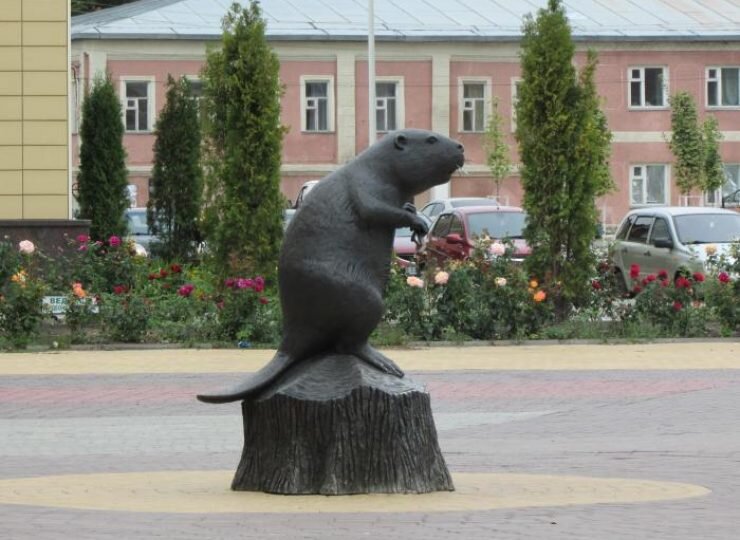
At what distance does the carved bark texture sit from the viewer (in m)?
9.34

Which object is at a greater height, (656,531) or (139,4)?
(139,4)

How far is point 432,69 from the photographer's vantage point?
53.8 m

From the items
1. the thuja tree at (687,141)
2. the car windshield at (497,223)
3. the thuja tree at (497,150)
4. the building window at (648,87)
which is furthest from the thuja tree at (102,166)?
the building window at (648,87)

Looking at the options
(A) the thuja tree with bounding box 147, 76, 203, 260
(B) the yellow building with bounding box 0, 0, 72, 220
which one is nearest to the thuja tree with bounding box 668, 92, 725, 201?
(A) the thuja tree with bounding box 147, 76, 203, 260

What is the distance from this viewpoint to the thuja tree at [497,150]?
52094 mm

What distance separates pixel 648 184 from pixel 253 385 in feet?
156

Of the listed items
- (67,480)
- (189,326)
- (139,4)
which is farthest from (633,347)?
(139,4)

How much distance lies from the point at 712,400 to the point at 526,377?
2357 mm

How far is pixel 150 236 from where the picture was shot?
111 ft

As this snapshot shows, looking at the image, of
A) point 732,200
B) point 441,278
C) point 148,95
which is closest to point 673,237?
point 441,278

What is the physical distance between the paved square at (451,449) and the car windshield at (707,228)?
6235 millimetres

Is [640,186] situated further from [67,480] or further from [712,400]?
[67,480]

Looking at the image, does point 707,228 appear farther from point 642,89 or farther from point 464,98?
point 642,89

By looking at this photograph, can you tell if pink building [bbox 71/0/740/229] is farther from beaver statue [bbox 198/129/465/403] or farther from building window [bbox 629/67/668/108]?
beaver statue [bbox 198/129/465/403]
